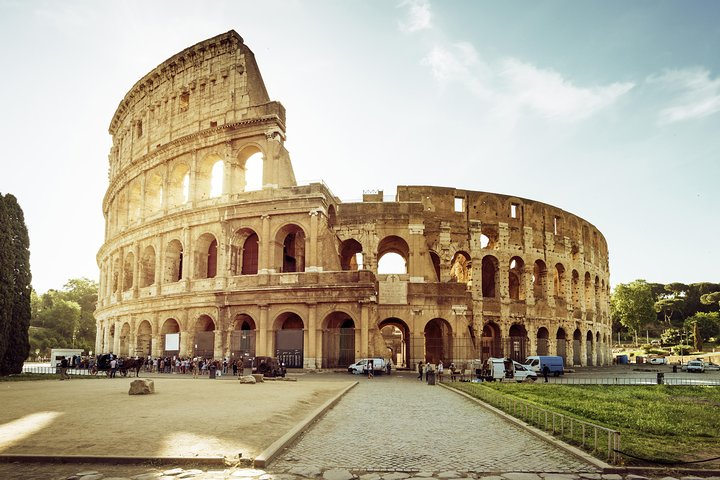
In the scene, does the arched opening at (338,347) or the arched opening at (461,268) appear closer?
the arched opening at (338,347)

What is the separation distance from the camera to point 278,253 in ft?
106

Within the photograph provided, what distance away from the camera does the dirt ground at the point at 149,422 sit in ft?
26.3

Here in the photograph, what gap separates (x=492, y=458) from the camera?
25.8 ft

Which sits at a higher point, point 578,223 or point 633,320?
point 578,223

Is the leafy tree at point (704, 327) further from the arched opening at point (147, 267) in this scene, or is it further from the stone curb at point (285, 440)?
the stone curb at point (285, 440)

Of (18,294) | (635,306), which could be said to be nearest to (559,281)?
(635,306)

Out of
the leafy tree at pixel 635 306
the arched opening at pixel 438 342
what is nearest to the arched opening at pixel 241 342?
the arched opening at pixel 438 342

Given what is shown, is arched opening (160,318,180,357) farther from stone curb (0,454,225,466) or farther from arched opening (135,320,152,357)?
stone curb (0,454,225,466)

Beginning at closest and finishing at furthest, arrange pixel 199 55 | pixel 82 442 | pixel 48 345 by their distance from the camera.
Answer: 1. pixel 82 442
2. pixel 199 55
3. pixel 48 345

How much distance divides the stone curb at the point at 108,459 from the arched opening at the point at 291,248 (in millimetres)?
24887

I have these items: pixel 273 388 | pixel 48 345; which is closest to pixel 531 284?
pixel 273 388

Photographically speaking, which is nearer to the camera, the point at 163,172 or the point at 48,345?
the point at 163,172

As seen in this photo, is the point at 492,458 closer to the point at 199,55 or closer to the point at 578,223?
the point at 199,55

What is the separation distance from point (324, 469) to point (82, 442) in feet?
13.0
